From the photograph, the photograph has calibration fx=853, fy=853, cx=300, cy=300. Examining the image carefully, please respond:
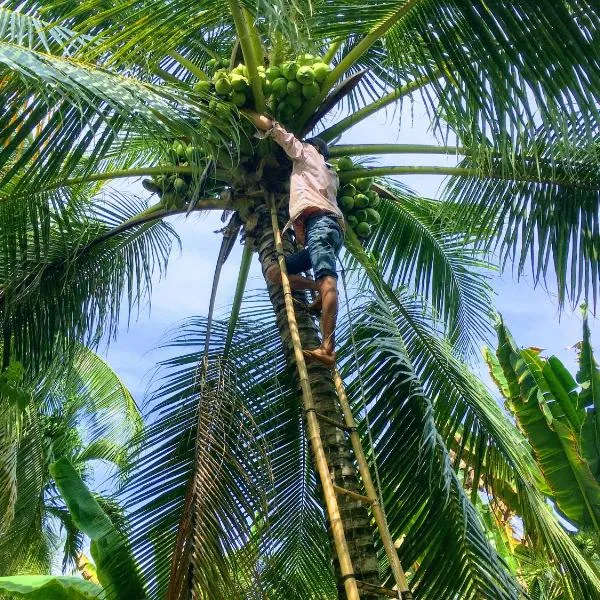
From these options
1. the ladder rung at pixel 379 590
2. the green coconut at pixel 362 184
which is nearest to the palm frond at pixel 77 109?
the green coconut at pixel 362 184

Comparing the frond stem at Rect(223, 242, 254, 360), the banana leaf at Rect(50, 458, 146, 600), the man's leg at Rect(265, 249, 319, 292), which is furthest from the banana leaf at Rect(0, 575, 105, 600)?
the man's leg at Rect(265, 249, 319, 292)

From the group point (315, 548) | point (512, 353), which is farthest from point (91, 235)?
point (512, 353)

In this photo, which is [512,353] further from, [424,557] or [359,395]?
[424,557]

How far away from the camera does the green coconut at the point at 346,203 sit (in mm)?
5008

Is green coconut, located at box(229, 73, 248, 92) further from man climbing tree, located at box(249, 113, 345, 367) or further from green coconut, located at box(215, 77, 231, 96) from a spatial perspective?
man climbing tree, located at box(249, 113, 345, 367)

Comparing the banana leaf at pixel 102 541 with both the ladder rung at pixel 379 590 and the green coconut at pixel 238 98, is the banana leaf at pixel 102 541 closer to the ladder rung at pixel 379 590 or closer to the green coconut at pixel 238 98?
the ladder rung at pixel 379 590

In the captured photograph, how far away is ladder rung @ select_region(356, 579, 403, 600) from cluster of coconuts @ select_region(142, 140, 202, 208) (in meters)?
2.68

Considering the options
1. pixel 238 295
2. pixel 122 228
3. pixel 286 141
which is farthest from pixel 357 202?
pixel 122 228

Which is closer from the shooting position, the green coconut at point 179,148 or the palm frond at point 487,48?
the palm frond at point 487,48

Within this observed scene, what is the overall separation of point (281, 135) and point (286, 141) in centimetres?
4

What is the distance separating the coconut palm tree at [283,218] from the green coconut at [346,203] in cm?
15

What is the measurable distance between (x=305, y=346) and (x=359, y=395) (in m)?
0.93

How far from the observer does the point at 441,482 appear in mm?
4312

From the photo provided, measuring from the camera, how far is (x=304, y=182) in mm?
4363
